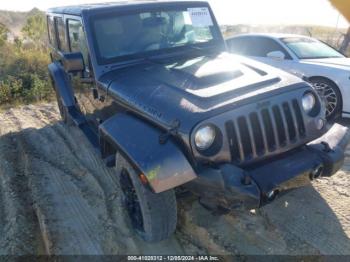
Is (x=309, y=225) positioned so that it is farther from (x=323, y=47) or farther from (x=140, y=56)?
Answer: (x=323, y=47)

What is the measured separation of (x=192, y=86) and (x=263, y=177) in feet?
3.12

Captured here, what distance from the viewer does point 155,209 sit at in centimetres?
289

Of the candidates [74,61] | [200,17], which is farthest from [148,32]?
[74,61]

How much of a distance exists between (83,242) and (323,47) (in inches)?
230

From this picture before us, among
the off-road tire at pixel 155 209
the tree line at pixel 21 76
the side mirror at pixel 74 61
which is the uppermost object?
the side mirror at pixel 74 61

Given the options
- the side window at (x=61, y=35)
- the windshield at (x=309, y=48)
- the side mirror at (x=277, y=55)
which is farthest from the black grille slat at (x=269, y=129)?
the windshield at (x=309, y=48)

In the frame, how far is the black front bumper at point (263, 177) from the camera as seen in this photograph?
252 cm

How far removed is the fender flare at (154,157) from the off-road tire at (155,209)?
244 mm

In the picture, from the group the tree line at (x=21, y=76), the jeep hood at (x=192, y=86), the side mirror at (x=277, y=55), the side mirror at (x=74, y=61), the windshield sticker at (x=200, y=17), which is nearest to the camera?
the jeep hood at (x=192, y=86)

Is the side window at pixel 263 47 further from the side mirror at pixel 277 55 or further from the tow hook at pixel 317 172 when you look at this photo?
the tow hook at pixel 317 172

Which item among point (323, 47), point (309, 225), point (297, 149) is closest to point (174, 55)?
point (297, 149)

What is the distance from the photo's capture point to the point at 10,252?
3178 millimetres

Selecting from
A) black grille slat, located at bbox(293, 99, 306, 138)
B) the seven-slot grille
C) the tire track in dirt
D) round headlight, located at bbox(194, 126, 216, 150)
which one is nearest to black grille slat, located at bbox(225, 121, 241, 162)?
the seven-slot grille

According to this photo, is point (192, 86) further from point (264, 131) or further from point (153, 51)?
point (153, 51)
